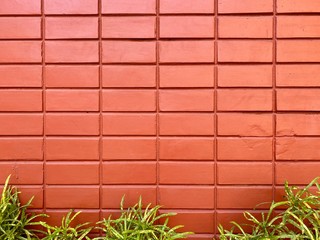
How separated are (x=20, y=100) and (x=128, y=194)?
80 cm

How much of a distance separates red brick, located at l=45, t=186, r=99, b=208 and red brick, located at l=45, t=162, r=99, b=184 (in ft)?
0.13

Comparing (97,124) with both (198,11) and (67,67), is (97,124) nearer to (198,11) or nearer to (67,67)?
(67,67)

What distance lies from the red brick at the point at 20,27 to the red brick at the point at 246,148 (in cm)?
119

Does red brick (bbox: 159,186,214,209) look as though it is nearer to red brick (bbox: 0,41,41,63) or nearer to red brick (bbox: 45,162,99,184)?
red brick (bbox: 45,162,99,184)

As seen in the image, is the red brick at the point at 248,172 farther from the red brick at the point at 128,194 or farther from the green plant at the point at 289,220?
the red brick at the point at 128,194

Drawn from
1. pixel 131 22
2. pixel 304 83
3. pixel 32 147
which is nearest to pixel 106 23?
pixel 131 22

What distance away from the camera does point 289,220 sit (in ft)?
7.79

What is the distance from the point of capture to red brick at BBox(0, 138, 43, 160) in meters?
2.58

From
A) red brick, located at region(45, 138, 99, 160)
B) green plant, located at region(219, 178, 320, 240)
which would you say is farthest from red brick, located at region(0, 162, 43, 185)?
green plant, located at region(219, 178, 320, 240)

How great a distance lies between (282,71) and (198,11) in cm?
57

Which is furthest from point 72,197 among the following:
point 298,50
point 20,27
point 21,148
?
point 298,50

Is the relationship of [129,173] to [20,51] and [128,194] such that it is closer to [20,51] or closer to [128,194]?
[128,194]

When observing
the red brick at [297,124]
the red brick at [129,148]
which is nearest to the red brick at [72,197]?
the red brick at [129,148]

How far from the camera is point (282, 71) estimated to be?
2.53 m
